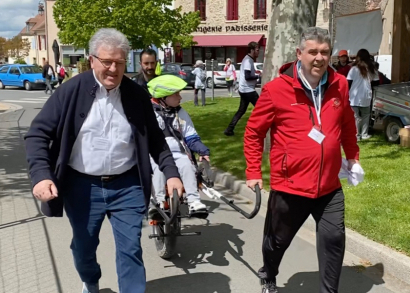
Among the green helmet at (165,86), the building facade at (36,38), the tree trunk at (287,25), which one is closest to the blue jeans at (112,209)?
the green helmet at (165,86)

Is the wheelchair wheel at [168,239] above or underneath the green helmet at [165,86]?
underneath

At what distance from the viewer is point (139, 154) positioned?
3.35 meters

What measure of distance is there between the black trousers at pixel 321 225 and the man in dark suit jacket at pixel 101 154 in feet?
2.53

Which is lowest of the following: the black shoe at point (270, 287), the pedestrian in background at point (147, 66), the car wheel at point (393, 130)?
the black shoe at point (270, 287)

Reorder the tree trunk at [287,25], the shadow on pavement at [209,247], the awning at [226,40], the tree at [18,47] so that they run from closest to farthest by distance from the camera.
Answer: the shadow on pavement at [209,247] < the tree trunk at [287,25] < the awning at [226,40] < the tree at [18,47]

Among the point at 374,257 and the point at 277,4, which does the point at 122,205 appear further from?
the point at 277,4

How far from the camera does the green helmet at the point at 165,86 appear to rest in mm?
4797

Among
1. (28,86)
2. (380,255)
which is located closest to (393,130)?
(380,255)

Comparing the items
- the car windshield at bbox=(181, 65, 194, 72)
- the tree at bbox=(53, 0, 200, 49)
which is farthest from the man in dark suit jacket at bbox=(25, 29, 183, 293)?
the tree at bbox=(53, 0, 200, 49)

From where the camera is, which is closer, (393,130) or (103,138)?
(103,138)

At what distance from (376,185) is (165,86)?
11.5ft

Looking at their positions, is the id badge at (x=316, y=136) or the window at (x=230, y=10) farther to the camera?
the window at (x=230, y=10)

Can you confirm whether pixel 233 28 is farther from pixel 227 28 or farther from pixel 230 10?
pixel 230 10

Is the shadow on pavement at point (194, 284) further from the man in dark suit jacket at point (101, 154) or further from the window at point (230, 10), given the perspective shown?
the window at point (230, 10)
